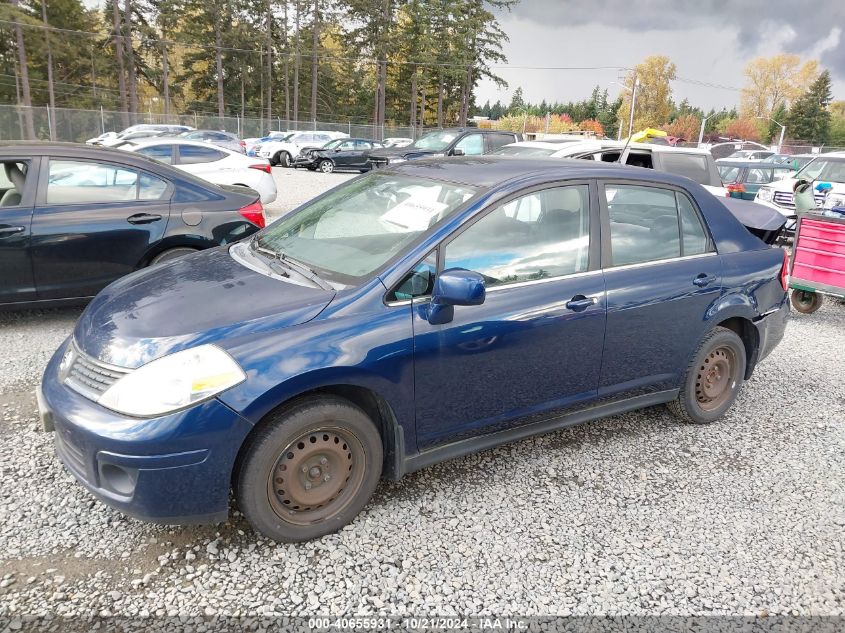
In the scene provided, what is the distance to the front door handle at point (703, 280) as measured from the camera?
3.73 metres

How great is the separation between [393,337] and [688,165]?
756cm

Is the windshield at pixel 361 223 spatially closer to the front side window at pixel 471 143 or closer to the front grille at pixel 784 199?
the front grille at pixel 784 199

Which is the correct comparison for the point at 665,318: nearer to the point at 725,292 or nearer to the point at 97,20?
the point at 725,292

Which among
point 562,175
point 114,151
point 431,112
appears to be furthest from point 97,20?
point 562,175

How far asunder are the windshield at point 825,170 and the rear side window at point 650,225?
9202 millimetres

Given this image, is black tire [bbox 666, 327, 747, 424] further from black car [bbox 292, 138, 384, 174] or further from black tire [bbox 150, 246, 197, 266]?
black car [bbox 292, 138, 384, 174]

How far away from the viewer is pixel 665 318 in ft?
11.8

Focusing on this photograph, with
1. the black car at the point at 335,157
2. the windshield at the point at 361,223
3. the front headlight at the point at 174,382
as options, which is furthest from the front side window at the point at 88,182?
the black car at the point at 335,157

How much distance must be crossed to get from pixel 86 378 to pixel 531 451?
242cm

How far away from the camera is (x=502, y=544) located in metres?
2.81

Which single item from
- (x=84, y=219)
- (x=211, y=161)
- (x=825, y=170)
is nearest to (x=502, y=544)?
(x=84, y=219)

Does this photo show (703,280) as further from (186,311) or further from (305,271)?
(186,311)

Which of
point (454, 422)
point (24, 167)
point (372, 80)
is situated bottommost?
point (454, 422)

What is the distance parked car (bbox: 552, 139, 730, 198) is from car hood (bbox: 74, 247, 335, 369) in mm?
6307
